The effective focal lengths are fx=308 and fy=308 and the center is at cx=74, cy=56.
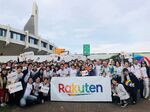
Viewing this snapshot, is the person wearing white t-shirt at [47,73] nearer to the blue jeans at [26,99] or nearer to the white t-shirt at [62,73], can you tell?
→ the white t-shirt at [62,73]

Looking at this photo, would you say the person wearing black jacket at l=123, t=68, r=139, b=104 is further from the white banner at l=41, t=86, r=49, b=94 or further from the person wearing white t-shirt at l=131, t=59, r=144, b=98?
the white banner at l=41, t=86, r=49, b=94

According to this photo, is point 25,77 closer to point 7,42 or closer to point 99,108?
point 99,108

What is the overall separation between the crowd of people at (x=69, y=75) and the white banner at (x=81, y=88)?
310 mm

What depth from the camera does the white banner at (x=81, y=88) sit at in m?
15.3

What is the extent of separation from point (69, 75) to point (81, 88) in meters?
1.09

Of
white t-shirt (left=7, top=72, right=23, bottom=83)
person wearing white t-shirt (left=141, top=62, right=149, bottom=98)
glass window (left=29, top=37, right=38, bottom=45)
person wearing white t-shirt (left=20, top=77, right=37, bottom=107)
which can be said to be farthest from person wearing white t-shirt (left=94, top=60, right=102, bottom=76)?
glass window (left=29, top=37, right=38, bottom=45)

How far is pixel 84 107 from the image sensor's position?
1493 cm

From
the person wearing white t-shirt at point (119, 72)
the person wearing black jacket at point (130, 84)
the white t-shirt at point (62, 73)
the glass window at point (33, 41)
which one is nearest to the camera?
the person wearing black jacket at point (130, 84)

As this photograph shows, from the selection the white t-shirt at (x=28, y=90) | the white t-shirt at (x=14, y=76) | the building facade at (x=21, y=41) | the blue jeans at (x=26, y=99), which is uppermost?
the building facade at (x=21, y=41)

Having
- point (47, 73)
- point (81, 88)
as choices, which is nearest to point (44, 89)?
point (47, 73)

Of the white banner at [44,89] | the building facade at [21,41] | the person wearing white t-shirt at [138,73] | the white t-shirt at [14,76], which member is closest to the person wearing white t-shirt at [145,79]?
the person wearing white t-shirt at [138,73]

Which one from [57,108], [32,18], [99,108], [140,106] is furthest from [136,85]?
[32,18]

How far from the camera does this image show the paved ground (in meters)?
14.5

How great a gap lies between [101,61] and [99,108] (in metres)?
2.84
